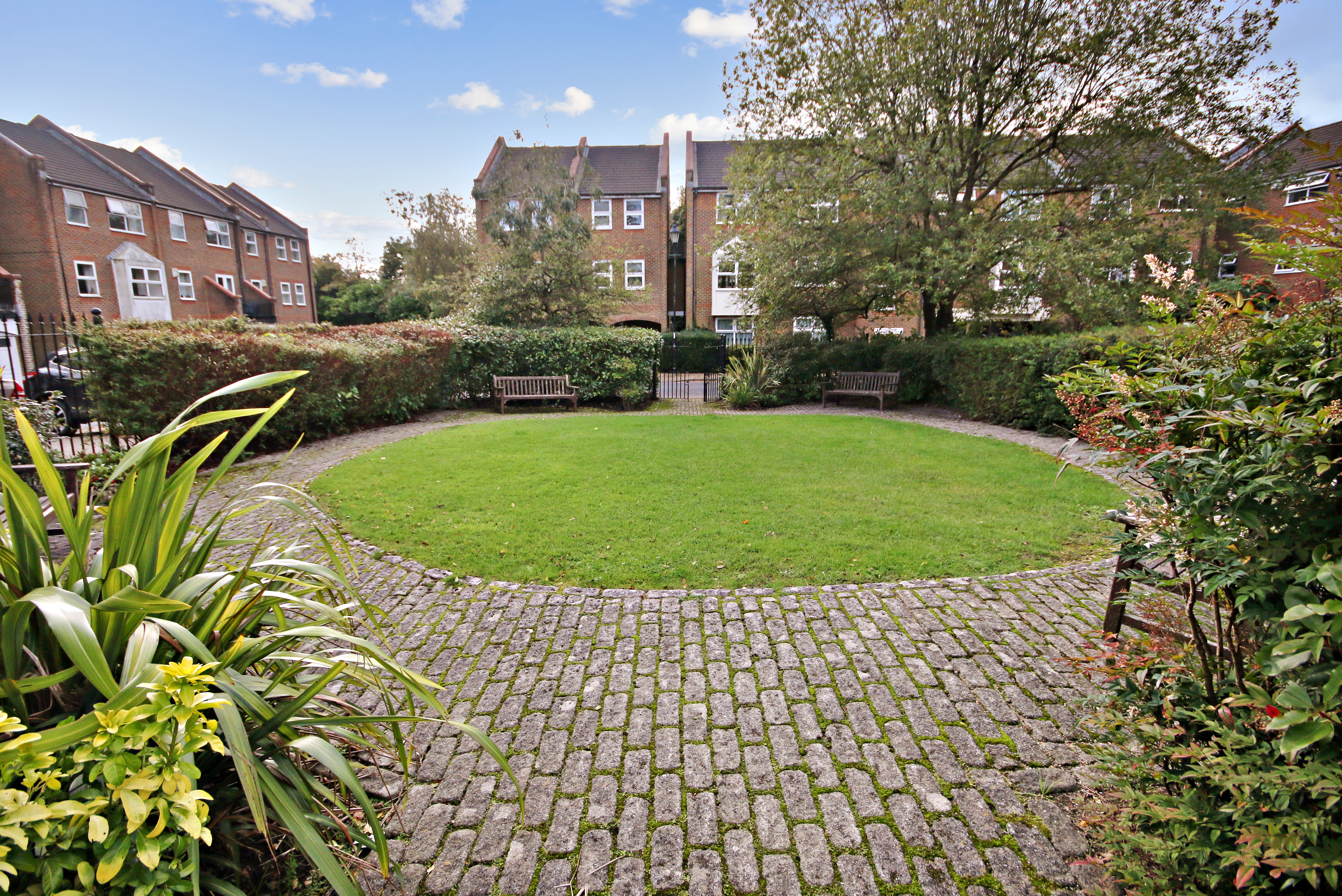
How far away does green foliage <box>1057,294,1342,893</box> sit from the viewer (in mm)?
1408

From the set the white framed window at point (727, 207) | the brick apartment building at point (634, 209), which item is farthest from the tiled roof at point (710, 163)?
the white framed window at point (727, 207)

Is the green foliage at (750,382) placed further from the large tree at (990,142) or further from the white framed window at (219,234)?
the white framed window at (219,234)

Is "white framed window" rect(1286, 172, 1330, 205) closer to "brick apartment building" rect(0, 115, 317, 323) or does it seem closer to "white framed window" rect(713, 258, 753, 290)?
"white framed window" rect(713, 258, 753, 290)

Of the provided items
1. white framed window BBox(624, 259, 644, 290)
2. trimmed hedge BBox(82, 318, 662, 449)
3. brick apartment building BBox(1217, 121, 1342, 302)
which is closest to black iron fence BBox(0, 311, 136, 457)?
trimmed hedge BBox(82, 318, 662, 449)

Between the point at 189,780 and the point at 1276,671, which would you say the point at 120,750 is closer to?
the point at 189,780

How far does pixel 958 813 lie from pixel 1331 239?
232cm

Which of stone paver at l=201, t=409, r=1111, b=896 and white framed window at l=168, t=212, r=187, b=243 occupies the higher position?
white framed window at l=168, t=212, r=187, b=243

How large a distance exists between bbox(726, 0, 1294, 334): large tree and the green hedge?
4.70ft

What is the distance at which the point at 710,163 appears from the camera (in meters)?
33.4

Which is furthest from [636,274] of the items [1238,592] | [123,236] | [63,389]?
[1238,592]

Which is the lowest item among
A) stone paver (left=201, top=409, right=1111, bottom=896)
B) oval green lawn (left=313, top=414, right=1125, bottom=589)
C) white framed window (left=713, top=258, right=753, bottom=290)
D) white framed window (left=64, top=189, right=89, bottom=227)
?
stone paver (left=201, top=409, right=1111, bottom=896)

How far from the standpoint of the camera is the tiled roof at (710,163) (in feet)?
105

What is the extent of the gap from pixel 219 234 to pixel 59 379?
1163 inches

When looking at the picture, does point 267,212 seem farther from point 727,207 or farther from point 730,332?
point 727,207
